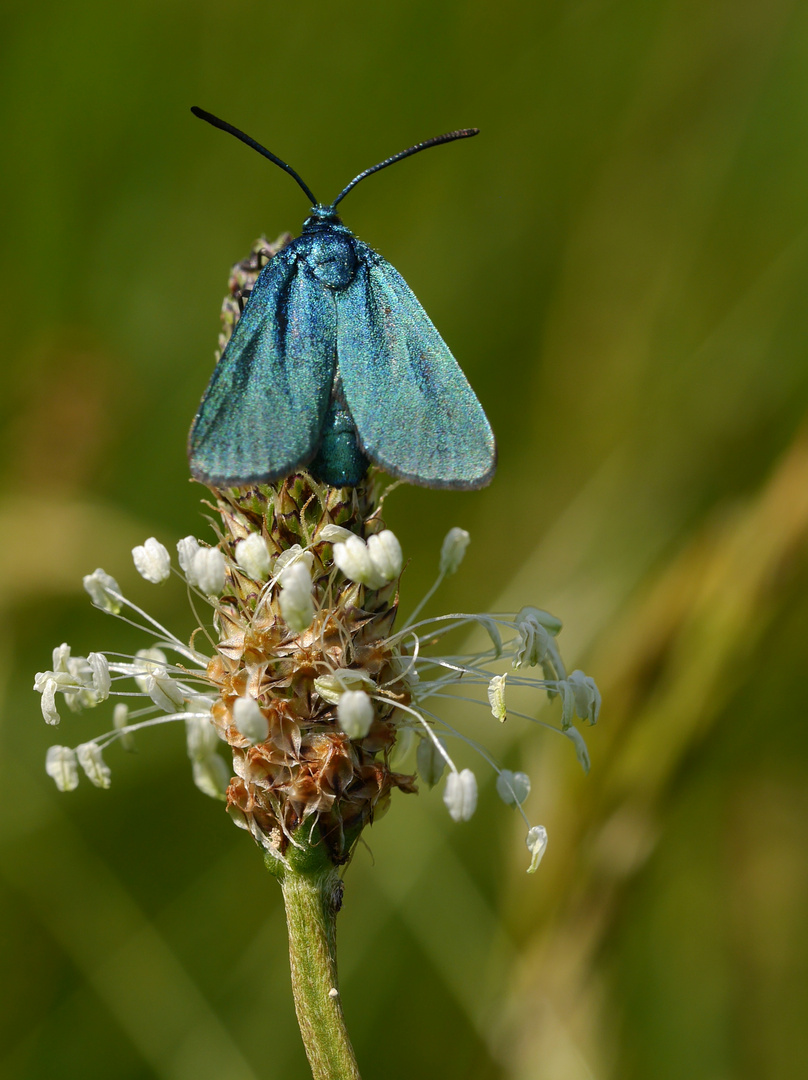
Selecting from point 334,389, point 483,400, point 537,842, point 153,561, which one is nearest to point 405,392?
point 334,389

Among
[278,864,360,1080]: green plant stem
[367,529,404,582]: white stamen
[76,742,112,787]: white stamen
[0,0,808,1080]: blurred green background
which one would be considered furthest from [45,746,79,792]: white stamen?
[0,0,808,1080]: blurred green background

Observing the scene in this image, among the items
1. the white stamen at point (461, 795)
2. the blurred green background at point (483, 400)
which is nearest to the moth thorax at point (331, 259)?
the white stamen at point (461, 795)

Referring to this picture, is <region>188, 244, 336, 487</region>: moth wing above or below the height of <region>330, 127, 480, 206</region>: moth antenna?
below

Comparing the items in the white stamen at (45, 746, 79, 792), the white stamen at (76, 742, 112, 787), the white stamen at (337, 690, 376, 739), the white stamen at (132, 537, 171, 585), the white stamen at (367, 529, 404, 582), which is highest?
the white stamen at (367, 529, 404, 582)

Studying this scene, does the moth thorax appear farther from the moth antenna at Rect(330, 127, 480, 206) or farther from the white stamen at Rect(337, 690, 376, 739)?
the white stamen at Rect(337, 690, 376, 739)

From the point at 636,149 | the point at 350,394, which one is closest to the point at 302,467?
the point at 350,394

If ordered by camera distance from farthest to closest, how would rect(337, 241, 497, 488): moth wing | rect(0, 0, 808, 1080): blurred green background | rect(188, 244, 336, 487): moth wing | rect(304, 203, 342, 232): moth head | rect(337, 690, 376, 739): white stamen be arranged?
rect(0, 0, 808, 1080): blurred green background < rect(304, 203, 342, 232): moth head < rect(337, 241, 497, 488): moth wing < rect(188, 244, 336, 487): moth wing < rect(337, 690, 376, 739): white stamen
